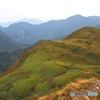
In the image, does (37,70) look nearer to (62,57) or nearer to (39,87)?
(39,87)

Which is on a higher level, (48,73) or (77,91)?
(77,91)

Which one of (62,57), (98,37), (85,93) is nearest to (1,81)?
(62,57)

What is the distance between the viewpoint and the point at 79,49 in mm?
81062

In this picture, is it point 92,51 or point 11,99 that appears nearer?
point 11,99

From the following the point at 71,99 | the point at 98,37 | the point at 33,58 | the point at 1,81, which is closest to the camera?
the point at 71,99

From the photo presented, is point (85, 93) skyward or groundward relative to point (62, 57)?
skyward

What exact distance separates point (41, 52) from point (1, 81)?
21.8 metres

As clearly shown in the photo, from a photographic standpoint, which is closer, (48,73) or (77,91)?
(77,91)

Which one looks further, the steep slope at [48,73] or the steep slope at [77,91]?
the steep slope at [48,73]

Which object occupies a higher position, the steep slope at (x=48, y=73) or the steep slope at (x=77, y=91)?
the steep slope at (x=77, y=91)

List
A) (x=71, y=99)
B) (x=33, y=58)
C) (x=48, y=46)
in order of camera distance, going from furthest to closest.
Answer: (x=48, y=46) → (x=33, y=58) → (x=71, y=99)

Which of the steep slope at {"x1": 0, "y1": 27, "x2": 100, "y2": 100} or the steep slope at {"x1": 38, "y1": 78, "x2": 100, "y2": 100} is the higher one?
the steep slope at {"x1": 38, "y1": 78, "x2": 100, "y2": 100}

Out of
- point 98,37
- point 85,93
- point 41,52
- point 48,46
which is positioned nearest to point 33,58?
point 41,52

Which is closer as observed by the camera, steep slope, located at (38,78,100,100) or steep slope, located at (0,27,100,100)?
steep slope, located at (38,78,100,100)
